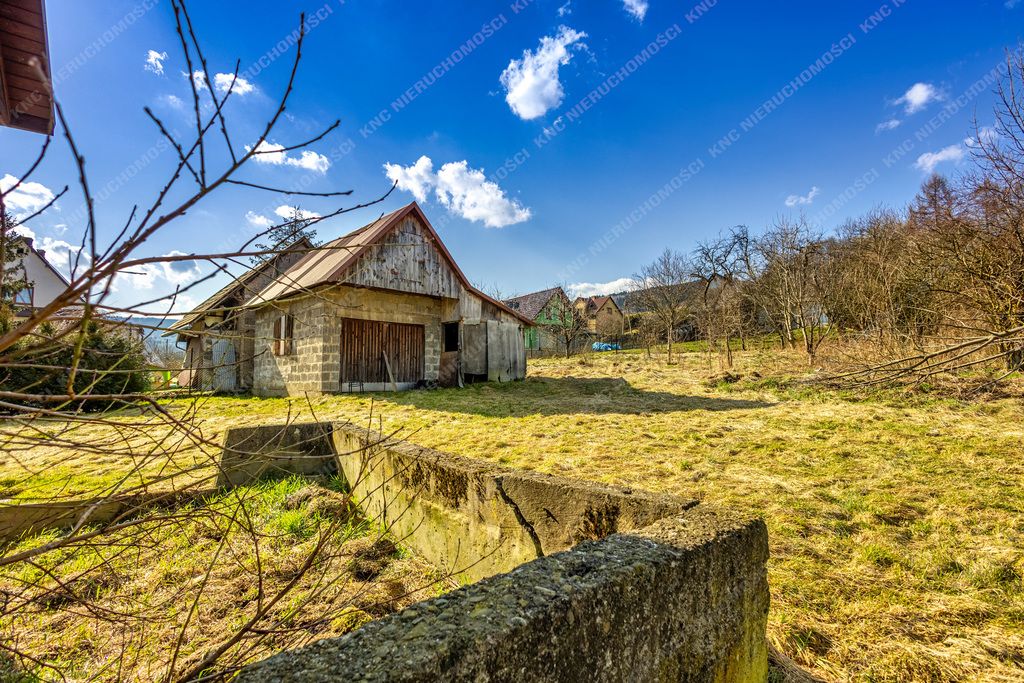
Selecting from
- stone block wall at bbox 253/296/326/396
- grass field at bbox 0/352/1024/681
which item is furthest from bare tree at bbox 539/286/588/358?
grass field at bbox 0/352/1024/681

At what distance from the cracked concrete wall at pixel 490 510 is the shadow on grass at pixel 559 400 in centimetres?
508

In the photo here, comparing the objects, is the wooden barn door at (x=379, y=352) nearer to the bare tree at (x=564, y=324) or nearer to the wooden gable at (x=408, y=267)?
the wooden gable at (x=408, y=267)

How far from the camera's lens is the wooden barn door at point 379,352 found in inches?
481

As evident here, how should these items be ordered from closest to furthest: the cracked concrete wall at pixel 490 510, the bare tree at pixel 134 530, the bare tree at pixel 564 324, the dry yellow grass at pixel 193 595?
the bare tree at pixel 134 530
the dry yellow grass at pixel 193 595
the cracked concrete wall at pixel 490 510
the bare tree at pixel 564 324

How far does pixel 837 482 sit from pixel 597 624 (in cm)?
422

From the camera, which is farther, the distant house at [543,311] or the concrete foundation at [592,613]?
the distant house at [543,311]

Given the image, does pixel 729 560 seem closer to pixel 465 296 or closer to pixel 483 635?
pixel 483 635

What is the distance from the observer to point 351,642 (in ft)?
3.84

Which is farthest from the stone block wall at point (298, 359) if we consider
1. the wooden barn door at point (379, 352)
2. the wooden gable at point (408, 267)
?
the wooden gable at point (408, 267)

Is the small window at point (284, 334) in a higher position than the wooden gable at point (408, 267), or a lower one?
lower

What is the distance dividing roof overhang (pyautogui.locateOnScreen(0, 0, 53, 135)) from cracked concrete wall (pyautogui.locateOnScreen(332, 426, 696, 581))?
3828mm

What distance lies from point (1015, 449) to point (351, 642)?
23.6 ft

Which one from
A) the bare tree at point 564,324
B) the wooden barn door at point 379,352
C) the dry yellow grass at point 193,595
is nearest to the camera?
the dry yellow grass at point 193,595

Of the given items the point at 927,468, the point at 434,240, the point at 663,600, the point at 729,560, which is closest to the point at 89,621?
the point at 663,600
